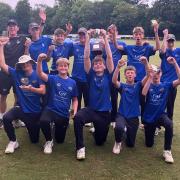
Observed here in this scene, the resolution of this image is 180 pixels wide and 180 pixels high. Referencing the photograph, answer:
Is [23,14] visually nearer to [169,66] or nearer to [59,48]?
[59,48]

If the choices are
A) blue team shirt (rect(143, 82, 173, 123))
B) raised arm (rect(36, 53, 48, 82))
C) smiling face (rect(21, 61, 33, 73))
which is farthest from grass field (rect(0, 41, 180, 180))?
smiling face (rect(21, 61, 33, 73))

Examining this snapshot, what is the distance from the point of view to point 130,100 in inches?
286

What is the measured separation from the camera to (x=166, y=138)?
6.73 m

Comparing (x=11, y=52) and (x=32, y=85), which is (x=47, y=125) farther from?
(x=11, y=52)

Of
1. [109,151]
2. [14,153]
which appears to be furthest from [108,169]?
[14,153]

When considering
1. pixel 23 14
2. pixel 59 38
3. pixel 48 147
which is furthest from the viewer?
pixel 23 14

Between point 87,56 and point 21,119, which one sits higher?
point 87,56

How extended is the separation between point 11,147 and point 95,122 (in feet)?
5.61

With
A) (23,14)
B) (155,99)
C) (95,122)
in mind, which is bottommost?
(23,14)

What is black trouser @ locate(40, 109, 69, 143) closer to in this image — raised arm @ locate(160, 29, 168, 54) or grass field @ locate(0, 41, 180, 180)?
grass field @ locate(0, 41, 180, 180)

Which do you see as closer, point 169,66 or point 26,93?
point 26,93

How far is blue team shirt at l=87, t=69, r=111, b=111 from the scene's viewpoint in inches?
284

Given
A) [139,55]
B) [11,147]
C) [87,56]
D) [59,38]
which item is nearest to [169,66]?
[139,55]

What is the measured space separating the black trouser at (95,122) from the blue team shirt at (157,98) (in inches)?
35.9
